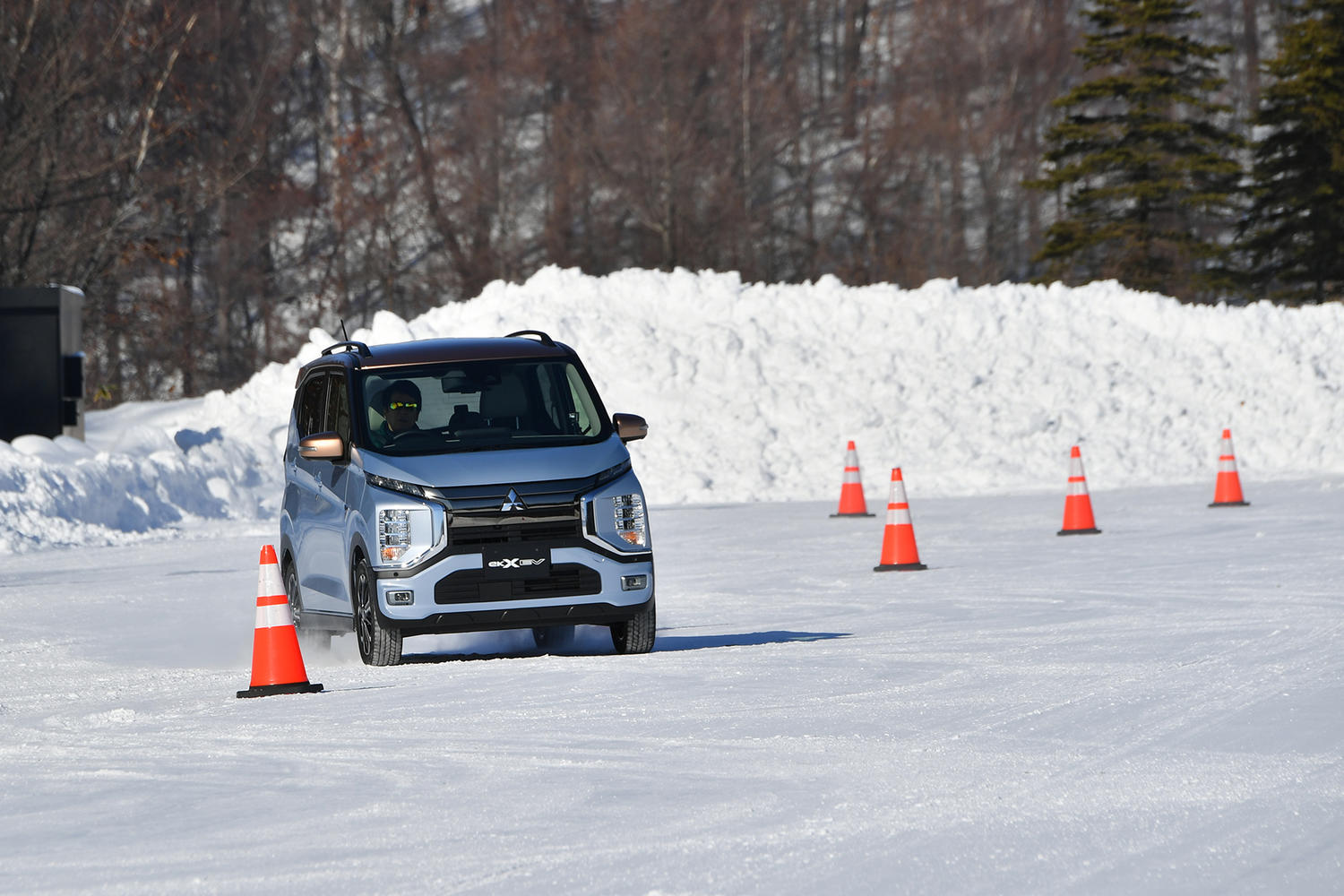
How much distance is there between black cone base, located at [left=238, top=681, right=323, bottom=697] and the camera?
9.44 m

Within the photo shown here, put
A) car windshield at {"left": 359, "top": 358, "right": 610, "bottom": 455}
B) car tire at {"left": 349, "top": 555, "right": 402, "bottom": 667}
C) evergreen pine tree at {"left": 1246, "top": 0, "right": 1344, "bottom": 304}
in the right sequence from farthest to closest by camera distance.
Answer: evergreen pine tree at {"left": 1246, "top": 0, "right": 1344, "bottom": 304}, car windshield at {"left": 359, "top": 358, "right": 610, "bottom": 455}, car tire at {"left": 349, "top": 555, "right": 402, "bottom": 667}

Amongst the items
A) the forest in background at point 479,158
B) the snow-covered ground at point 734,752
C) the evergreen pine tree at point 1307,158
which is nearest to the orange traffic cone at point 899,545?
the snow-covered ground at point 734,752

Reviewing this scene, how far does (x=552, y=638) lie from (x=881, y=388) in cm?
2019

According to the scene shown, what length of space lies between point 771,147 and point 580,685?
46.8 m

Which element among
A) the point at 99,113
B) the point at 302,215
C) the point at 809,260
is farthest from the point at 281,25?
the point at 809,260

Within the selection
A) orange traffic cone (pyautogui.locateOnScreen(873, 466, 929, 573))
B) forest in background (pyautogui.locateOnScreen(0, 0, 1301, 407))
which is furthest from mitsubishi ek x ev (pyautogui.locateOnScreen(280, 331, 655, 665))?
forest in background (pyautogui.locateOnScreen(0, 0, 1301, 407))

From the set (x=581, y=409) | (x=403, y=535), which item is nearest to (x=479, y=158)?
(x=581, y=409)

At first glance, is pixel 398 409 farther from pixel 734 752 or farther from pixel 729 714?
pixel 734 752

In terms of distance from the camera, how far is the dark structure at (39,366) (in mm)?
26344

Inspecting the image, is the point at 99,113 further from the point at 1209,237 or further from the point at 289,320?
the point at 1209,237

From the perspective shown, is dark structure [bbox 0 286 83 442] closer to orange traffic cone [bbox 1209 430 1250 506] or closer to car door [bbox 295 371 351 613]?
orange traffic cone [bbox 1209 430 1250 506]

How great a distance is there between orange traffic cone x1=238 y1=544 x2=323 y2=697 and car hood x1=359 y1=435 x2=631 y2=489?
0.99 m

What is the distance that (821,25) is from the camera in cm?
6656

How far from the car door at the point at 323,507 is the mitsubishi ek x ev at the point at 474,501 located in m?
0.02
